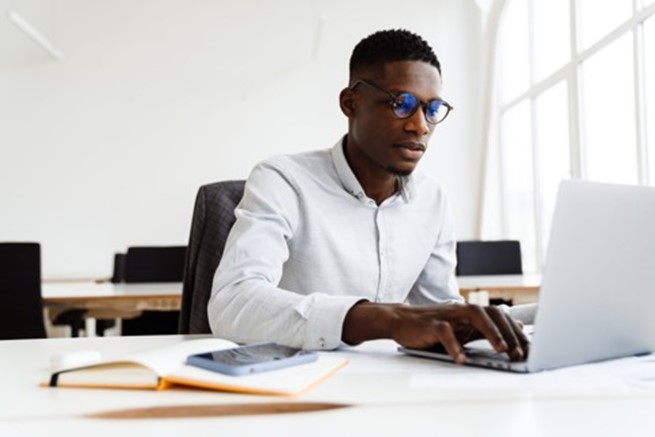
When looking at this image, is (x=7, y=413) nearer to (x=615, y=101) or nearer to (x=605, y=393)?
Result: (x=605, y=393)

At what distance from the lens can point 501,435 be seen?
0.67 metres

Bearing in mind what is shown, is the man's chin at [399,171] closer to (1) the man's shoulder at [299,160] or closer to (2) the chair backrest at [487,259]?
(1) the man's shoulder at [299,160]

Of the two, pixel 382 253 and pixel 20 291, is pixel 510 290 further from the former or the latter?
pixel 20 291

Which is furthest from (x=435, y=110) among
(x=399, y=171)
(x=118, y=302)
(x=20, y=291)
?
(x=20, y=291)

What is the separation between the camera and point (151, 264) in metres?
3.87

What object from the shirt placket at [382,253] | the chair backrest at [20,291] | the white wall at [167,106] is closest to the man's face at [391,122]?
the shirt placket at [382,253]

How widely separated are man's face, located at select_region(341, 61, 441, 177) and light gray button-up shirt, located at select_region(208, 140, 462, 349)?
0.27 ft

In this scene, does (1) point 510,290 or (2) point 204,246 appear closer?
(2) point 204,246

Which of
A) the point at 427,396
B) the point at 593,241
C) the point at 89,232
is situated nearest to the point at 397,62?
the point at 593,241

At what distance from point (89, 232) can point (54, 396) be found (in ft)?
22.4

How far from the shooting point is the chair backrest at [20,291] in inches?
112

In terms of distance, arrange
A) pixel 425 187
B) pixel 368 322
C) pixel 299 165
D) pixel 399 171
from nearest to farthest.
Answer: pixel 368 322, pixel 399 171, pixel 299 165, pixel 425 187

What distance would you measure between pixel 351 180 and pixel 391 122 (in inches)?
7.9

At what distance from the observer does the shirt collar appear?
1631 millimetres
